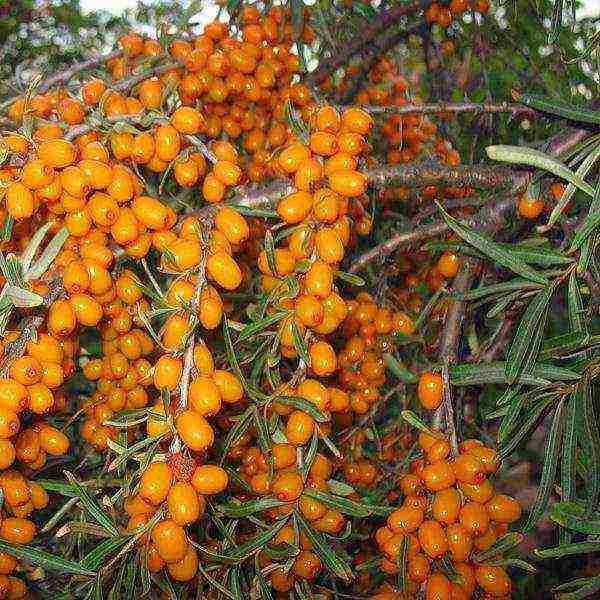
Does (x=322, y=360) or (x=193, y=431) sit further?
(x=322, y=360)

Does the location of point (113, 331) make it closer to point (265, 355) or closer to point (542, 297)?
Result: point (265, 355)

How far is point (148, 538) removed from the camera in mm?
1218

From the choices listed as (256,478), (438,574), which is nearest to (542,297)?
(438,574)

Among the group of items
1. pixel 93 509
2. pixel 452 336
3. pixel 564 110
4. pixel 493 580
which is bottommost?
pixel 493 580

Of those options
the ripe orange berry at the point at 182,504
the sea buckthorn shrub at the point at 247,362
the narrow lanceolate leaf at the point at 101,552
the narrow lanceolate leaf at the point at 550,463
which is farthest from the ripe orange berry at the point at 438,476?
the narrow lanceolate leaf at the point at 101,552

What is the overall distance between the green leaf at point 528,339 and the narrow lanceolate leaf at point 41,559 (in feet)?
2.89

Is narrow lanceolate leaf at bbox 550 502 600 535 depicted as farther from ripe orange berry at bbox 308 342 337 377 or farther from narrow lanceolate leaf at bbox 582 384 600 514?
ripe orange berry at bbox 308 342 337 377

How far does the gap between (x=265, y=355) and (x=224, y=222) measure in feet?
1.05

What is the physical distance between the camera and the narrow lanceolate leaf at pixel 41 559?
4.02ft

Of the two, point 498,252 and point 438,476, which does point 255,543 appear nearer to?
point 438,476

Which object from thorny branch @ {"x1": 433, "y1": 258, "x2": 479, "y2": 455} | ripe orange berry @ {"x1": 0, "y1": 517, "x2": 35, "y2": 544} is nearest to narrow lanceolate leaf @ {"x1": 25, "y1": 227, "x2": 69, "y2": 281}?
ripe orange berry @ {"x1": 0, "y1": 517, "x2": 35, "y2": 544}

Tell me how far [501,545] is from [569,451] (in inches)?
9.5

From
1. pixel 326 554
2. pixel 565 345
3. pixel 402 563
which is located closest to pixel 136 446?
pixel 326 554

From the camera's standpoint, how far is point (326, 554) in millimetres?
1316
